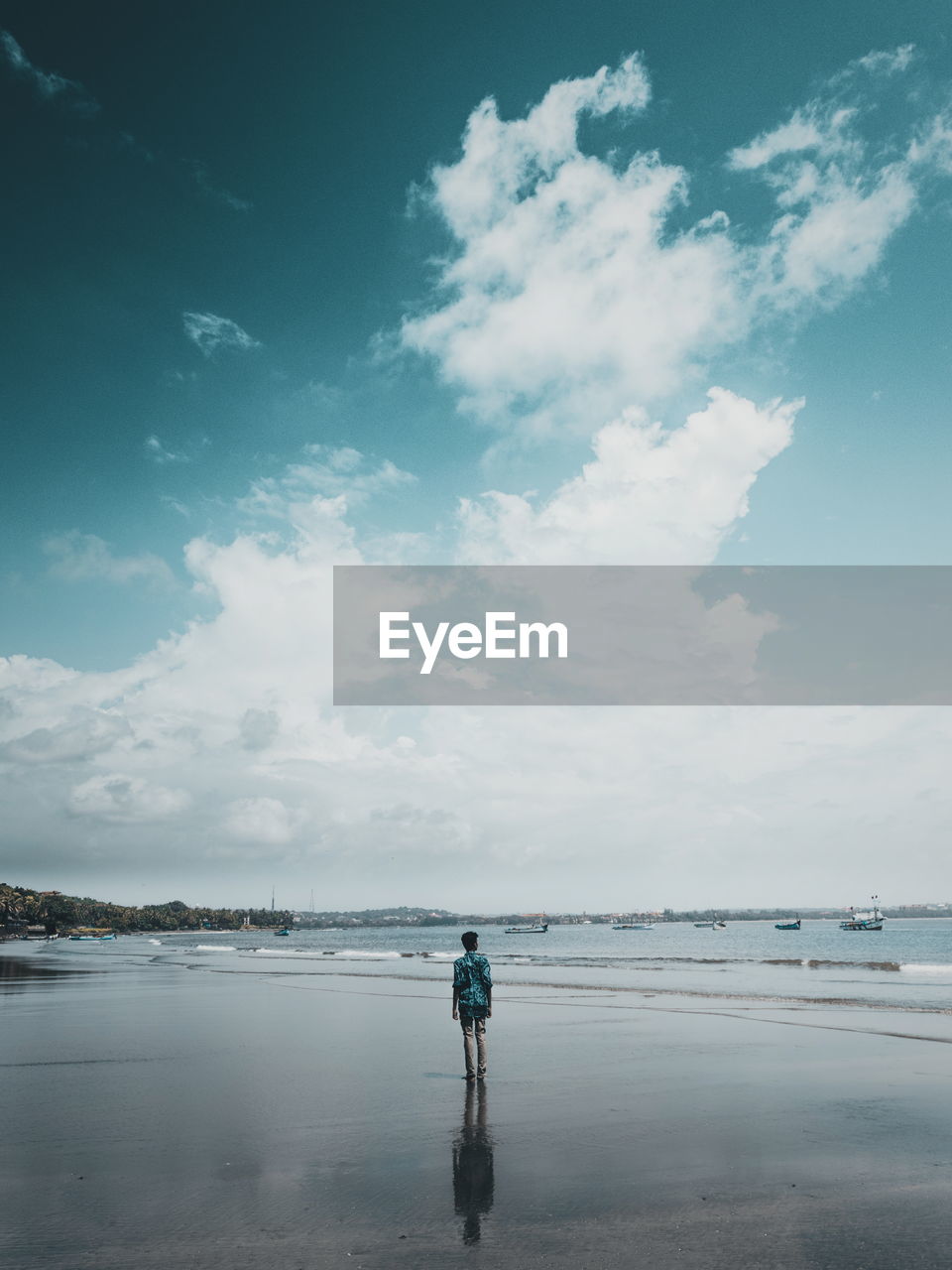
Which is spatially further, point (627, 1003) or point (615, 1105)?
point (627, 1003)

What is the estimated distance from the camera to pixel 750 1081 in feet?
43.7

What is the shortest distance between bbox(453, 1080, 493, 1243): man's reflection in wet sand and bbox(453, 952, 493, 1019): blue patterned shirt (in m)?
1.51

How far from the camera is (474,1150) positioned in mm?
9117

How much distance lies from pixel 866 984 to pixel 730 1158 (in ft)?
114

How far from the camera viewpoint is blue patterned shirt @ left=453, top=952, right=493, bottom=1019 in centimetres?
1272

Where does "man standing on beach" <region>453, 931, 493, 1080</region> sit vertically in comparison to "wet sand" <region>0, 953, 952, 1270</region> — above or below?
above

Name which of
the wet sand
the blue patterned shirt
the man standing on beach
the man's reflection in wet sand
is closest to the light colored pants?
the man standing on beach

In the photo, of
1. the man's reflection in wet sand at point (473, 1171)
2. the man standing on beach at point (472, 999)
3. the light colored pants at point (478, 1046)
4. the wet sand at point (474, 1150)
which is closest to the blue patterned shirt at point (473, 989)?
the man standing on beach at point (472, 999)

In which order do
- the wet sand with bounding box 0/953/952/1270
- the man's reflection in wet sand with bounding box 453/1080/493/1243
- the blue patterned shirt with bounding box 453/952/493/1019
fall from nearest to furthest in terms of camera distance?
1. the wet sand with bounding box 0/953/952/1270
2. the man's reflection in wet sand with bounding box 453/1080/493/1243
3. the blue patterned shirt with bounding box 453/952/493/1019

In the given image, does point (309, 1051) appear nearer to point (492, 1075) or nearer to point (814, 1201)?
point (492, 1075)

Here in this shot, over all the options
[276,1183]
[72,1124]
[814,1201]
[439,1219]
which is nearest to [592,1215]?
[439,1219]

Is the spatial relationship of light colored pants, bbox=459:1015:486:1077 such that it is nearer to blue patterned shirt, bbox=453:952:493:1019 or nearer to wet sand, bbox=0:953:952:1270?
blue patterned shirt, bbox=453:952:493:1019

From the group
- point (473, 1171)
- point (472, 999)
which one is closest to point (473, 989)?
point (472, 999)

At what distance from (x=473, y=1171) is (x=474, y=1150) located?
0.81 m
